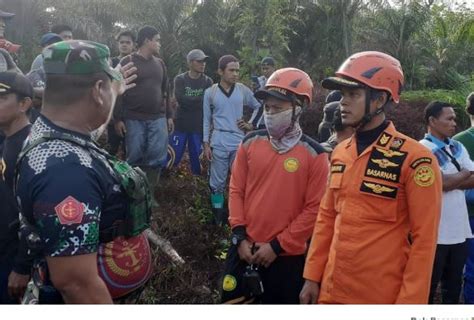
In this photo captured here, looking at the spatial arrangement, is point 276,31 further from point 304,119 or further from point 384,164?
point 384,164

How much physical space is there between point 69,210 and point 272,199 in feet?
5.11

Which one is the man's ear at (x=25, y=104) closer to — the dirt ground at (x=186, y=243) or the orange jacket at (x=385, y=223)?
the orange jacket at (x=385, y=223)

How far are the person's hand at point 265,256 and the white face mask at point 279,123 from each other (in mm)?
646

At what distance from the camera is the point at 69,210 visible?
71.9 inches

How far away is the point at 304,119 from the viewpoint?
10812 mm

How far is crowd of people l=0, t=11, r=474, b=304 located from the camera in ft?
6.25

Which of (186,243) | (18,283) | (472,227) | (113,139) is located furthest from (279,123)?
(113,139)

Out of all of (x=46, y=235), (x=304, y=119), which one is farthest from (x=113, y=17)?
(x=46, y=235)

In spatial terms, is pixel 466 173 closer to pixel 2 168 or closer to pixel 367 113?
pixel 367 113

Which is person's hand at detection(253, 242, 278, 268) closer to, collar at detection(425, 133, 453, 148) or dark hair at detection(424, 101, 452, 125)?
collar at detection(425, 133, 453, 148)

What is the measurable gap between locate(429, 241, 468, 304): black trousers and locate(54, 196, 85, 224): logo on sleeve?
9.74 ft

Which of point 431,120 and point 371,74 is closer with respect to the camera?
point 371,74

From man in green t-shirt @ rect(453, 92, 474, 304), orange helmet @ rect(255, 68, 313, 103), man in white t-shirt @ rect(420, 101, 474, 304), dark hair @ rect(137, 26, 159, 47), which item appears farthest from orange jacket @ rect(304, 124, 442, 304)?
dark hair @ rect(137, 26, 159, 47)
